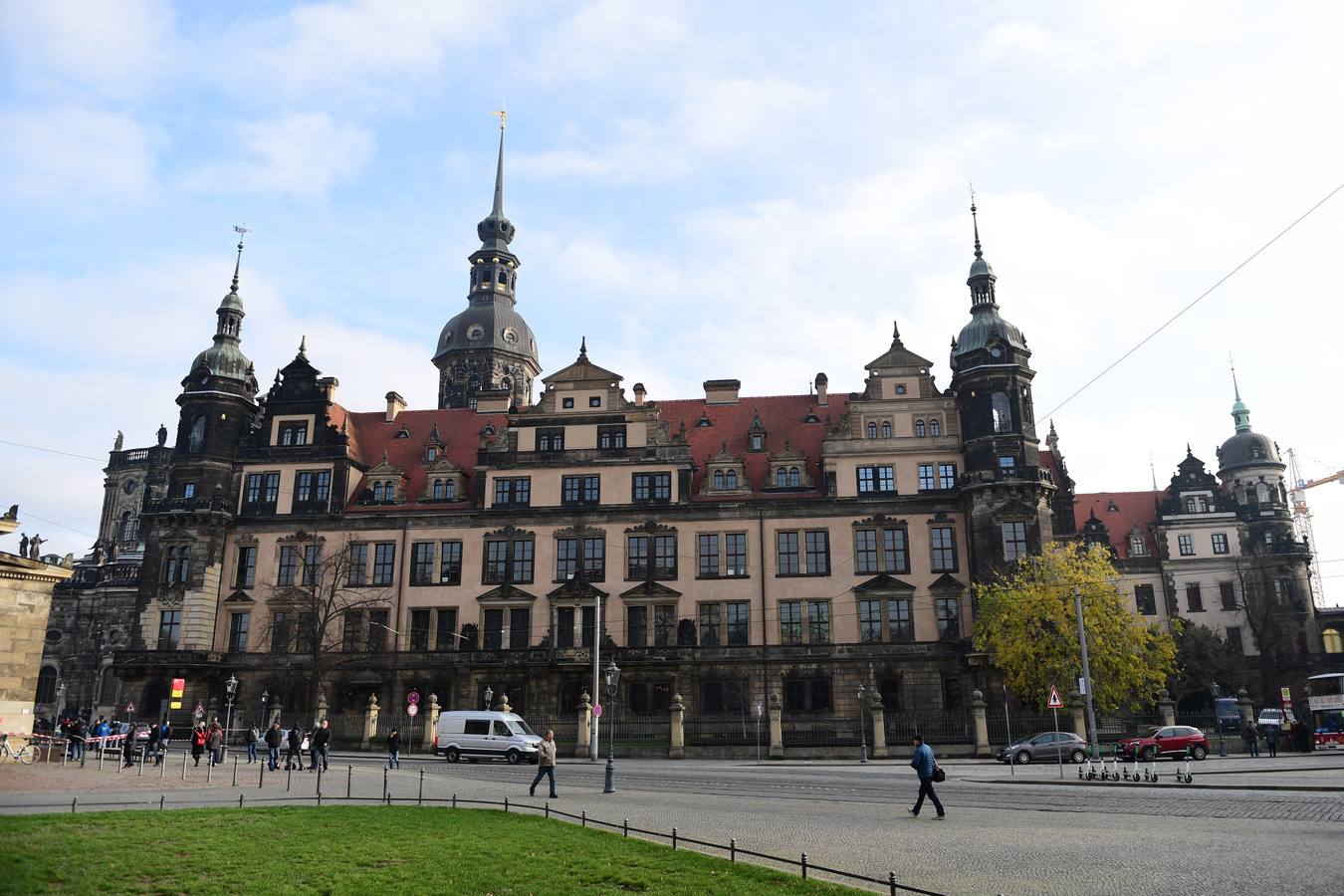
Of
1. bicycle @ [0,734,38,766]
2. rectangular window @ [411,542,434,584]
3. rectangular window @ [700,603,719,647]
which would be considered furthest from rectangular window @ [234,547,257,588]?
bicycle @ [0,734,38,766]

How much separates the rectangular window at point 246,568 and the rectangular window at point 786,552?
3209 centimetres

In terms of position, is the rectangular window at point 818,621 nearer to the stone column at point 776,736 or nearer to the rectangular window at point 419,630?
the stone column at point 776,736

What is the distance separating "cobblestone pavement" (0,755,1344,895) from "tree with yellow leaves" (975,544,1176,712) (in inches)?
492

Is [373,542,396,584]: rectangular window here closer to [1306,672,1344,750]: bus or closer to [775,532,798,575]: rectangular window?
[775,532,798,575]: rectangular window

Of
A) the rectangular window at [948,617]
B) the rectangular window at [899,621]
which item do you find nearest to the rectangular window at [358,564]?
the rectangular window at [899,621]

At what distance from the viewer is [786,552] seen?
58188 mm

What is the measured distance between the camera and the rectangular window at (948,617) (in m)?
55.7

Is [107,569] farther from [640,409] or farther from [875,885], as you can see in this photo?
[875,885]

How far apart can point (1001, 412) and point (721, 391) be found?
1849cm

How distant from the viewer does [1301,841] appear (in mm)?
16312

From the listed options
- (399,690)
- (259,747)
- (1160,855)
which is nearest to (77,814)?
(1160,855)

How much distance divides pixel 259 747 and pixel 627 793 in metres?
25.5

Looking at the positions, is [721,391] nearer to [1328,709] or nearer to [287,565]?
[287,565]

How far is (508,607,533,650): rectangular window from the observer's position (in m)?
58.2
